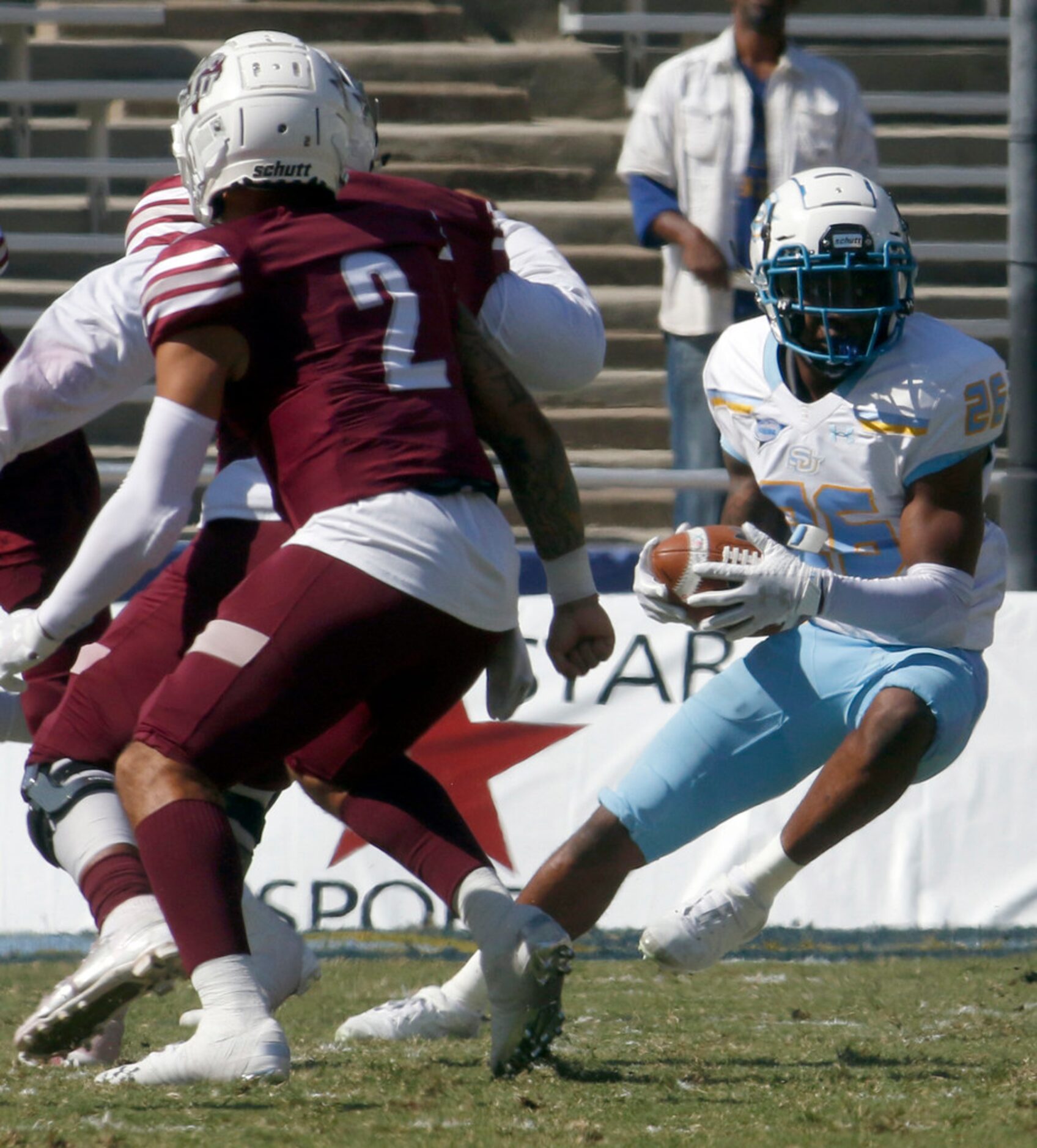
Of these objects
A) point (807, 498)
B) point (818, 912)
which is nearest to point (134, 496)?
point (807, 498)

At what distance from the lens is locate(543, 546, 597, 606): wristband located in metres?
3.05

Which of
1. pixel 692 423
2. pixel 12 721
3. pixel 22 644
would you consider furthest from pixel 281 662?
pixel 692 423

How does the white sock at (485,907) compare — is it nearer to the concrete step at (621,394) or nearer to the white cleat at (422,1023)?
the white cleat at (422,1023)

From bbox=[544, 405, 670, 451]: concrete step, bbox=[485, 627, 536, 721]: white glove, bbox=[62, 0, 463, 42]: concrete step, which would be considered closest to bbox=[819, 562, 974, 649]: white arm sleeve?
bbox=[485, 627, 536, 721]: white glove

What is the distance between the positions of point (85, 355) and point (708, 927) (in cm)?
140

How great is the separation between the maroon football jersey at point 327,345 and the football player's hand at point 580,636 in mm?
378

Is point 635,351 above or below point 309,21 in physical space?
below

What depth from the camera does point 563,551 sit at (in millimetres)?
3041

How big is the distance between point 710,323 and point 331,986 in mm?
2186

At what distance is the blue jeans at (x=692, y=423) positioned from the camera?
17.8 feet

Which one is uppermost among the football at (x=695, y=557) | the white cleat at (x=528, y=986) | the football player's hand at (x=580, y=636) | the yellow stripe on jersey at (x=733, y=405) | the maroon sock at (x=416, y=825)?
the yellow stripe on jersey at (x=733, y=405)

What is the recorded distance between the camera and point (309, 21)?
342 inches

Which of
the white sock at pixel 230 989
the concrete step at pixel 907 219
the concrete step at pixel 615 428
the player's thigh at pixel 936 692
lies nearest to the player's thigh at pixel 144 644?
the white sock at pixel 230 989

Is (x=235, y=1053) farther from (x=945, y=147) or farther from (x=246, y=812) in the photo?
(x=945, y=147)
